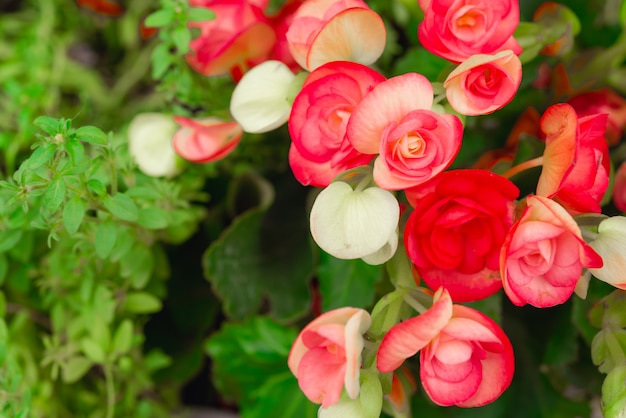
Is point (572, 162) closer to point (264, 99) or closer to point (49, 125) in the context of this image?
point (264, 99)

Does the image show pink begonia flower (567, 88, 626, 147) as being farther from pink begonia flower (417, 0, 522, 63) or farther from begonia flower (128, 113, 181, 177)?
begonia flower (128, 113, 181, 177)

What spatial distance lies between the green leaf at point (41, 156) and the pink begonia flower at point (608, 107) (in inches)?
16.7

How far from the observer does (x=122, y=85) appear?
2.56 feet

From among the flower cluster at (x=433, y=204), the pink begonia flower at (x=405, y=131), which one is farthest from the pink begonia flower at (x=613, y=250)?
the pink begonia flower at (x=405, y=131)

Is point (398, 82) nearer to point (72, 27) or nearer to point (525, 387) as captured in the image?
point (525, 387)

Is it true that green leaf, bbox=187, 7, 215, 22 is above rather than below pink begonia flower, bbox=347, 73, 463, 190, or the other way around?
above

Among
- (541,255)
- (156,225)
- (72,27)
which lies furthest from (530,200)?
(72,27)

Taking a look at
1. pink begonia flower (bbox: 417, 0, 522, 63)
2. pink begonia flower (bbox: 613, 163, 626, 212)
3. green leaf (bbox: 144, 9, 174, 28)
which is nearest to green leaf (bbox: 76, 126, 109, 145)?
green leaf (bbox: 144, 9, 174, 28)

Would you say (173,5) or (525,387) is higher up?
(173,5)

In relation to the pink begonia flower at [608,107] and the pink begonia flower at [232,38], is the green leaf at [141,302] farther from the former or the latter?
the pink begonia flower at [608,107]

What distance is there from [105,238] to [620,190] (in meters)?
0.39

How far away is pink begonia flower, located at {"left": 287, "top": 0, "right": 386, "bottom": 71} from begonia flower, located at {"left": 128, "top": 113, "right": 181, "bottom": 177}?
0.18 meters

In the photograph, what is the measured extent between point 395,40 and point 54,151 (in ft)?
1.44

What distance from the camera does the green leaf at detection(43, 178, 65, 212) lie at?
1.24 feet
